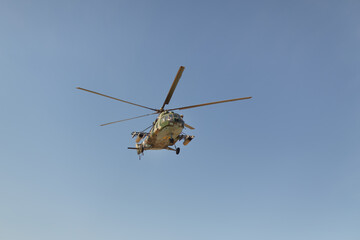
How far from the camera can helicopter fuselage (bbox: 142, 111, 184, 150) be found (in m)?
33.6

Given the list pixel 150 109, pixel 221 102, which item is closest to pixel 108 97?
pixel 150 109

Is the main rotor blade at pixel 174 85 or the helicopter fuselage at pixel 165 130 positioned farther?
Answer: the helicopter fuselage at pixel 165 130

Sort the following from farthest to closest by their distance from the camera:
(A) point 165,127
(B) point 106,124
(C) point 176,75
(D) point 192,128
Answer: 1. (D) point 192,128
2. (B) point 106,124
3. (A) point 165,127
4. (C) point 176,75

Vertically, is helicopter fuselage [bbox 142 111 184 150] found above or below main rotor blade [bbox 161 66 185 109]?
below

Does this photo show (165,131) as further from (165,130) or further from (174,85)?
(174,85)

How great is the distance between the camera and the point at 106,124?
37.2 metres

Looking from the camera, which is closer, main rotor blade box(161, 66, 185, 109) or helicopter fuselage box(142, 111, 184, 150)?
main rotor blade box(161, 66, 185, 109)

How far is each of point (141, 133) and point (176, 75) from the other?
11157mm

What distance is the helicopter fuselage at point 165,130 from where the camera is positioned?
110 feet

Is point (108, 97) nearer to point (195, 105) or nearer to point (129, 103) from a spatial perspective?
point (129, 103)

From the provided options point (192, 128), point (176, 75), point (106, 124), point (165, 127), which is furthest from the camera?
point (192, 128)

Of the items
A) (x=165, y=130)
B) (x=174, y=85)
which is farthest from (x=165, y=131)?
(x=174, y=85)

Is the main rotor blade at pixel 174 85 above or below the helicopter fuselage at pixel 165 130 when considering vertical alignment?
above

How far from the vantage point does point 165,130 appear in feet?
112
